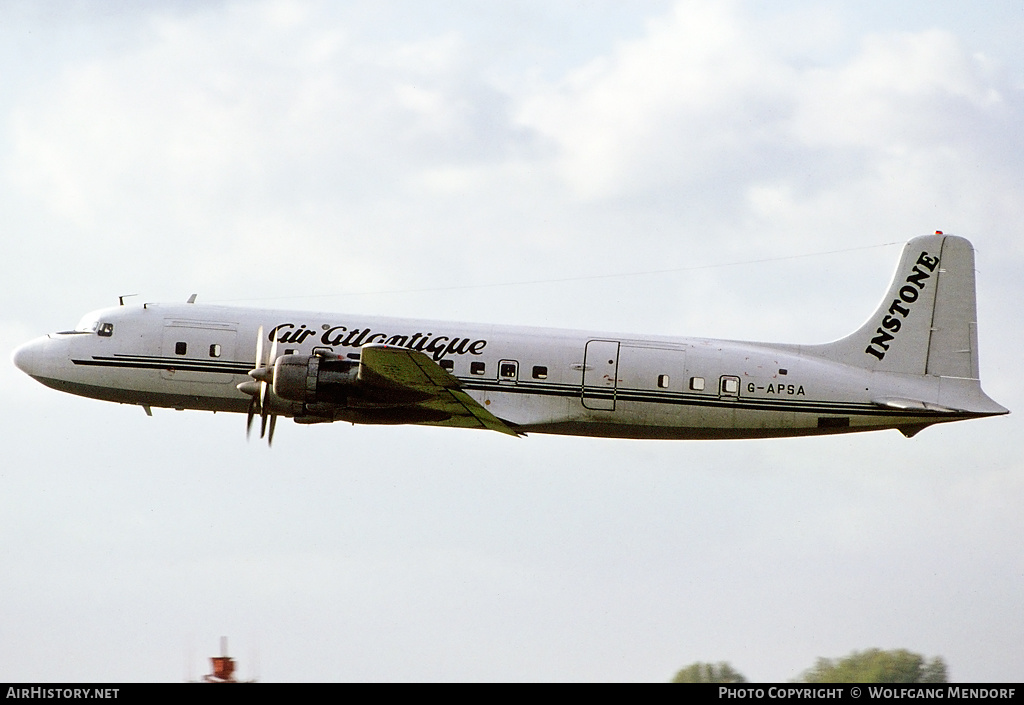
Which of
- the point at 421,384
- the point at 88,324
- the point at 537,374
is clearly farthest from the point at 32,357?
the point at 537,374

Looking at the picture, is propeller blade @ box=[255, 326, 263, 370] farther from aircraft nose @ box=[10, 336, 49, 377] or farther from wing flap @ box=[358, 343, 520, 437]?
aircraft nose @ box=[10, 336, 49, 377]

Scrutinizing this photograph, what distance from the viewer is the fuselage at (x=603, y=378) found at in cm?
3197

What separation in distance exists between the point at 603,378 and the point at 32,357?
14.8 metres

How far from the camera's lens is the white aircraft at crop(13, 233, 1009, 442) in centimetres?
3194

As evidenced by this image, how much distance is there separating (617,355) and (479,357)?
10.7 ft

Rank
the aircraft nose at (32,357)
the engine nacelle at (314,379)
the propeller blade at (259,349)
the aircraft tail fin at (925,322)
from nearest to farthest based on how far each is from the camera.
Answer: the engine nacelle at (314,379), the propeller blade at (259,349), the aircraft tail fin at (925,322), the aircraft nose at (32,357)

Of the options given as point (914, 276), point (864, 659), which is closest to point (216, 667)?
point (914, 276)

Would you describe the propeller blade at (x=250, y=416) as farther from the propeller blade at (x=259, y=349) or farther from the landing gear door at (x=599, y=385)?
the landing gear door at (x=599, y=385)

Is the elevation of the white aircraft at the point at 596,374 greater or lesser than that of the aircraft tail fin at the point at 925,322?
lesser

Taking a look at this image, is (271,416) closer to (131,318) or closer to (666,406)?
(131,318)

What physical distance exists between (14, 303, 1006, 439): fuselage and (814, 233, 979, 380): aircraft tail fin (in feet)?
1.24

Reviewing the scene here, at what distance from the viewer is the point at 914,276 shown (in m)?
33.7

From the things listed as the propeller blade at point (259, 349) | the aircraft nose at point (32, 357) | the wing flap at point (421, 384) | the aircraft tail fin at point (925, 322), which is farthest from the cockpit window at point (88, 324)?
the aircraft tail fin at point (925, 322)

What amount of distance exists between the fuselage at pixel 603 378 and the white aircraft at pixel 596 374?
1.3 inches
